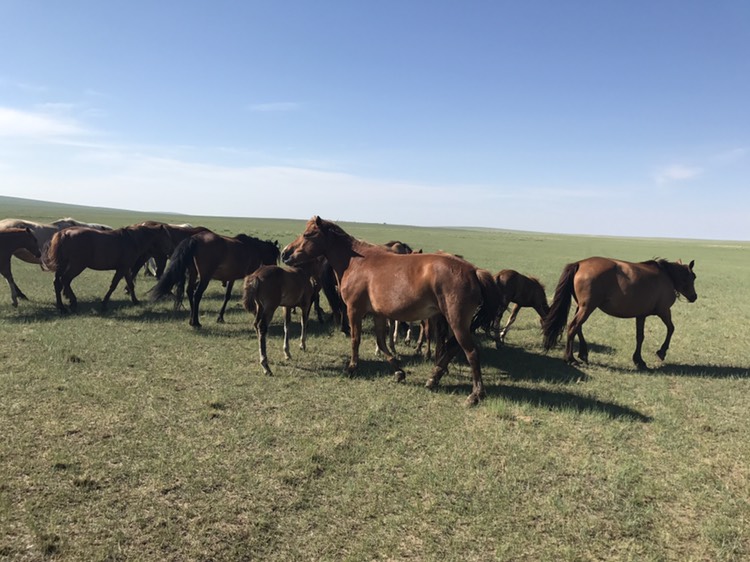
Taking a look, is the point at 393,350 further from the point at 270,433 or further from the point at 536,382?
the point at 270,433

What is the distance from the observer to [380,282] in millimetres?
6859

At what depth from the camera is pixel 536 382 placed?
711 centimetres

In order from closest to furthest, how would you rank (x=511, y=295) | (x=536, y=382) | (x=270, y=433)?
(x=270, y=433) < (x=536, y=382) < (x=511, y=295)

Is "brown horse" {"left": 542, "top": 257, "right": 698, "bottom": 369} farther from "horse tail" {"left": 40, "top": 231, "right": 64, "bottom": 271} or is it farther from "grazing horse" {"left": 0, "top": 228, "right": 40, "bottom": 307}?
"grazing horse" {"left": 0, "top": 228, "right": 40, "bottom": 307}

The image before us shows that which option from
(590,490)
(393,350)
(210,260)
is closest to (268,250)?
(210,260)

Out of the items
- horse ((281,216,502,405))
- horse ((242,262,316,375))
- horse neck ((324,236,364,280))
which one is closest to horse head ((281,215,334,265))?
horse ((281,216,502,405))

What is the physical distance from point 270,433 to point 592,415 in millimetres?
4195

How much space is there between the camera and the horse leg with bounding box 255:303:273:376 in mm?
6953

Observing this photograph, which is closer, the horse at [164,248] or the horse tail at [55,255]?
the horse tail at [55,255]

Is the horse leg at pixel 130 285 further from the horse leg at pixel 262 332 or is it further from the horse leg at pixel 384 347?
the horse leg at pixel 384 347

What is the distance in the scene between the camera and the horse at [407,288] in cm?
622

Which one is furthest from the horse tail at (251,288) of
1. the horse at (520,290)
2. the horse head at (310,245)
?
the horse at (520,290)

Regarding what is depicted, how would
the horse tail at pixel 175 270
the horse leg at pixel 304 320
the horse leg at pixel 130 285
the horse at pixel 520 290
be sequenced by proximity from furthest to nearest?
the horse leg at pixel 130 285
the horse tail at pixel 175 270
the horse at pixel 520 290
the horse leg at pixel 304 320

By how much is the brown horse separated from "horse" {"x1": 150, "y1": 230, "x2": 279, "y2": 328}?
23.8 ft
